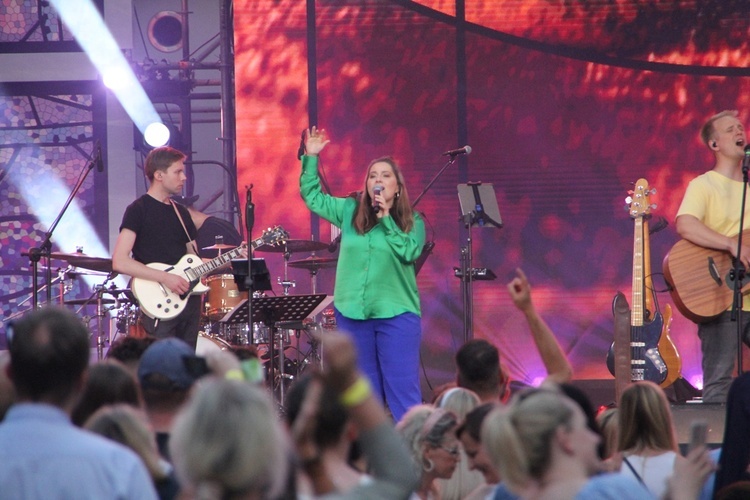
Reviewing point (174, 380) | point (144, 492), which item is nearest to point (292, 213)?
point (174, 380)

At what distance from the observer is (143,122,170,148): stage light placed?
9867 millimetres

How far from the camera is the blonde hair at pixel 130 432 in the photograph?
2.50 meters

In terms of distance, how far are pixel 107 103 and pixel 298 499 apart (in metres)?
8.99

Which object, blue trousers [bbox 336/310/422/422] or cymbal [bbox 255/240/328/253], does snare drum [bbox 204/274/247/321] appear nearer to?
cymbal [bbox 255/240/328/253]

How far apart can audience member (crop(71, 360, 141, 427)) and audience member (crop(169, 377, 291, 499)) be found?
104cm

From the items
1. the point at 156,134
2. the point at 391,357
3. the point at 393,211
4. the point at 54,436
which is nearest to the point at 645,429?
the point at 54,436

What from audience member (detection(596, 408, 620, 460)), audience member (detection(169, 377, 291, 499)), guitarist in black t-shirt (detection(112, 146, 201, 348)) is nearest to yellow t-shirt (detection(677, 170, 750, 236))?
audience member (detection(596, 408, 620, 460))

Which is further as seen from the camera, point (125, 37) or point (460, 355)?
point (125, 37)

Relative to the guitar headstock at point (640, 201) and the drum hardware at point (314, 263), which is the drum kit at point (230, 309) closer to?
the drum hardware at point (314, 263)

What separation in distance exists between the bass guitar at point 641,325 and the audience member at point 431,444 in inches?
161

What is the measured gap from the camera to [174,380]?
3.02 meters

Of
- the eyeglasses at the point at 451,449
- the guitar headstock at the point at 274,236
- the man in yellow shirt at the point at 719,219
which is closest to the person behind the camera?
the eyeglasses at the point at 451,449

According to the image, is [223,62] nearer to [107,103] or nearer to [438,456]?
[107,103]

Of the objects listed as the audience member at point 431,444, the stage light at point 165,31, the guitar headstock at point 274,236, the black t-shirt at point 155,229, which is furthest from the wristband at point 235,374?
the stage light at point 165,31
